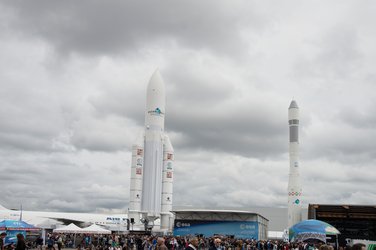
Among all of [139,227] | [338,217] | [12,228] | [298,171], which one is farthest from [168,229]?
[12,228]

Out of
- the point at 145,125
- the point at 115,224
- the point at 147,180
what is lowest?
the point at 115,224

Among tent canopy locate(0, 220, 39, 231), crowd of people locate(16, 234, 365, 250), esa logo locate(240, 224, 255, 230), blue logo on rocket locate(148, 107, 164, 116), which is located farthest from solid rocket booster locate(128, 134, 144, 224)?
tent canopy locate(0, 220, 39, 231)

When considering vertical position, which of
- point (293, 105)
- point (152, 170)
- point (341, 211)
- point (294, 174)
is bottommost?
point (341, 211)

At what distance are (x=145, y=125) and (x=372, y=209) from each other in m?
25.6

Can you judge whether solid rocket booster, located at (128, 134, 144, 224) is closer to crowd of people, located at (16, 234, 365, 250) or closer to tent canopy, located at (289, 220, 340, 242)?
crowd of people, located at (16, 234, 365, 250)

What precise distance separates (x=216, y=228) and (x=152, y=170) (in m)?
9.46

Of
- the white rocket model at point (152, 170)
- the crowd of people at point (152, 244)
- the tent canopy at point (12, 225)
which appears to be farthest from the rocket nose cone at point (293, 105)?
the tent canopy at point (12, 225)

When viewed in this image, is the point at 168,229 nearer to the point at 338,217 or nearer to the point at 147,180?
the point at 147,180

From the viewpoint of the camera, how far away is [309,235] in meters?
19.2

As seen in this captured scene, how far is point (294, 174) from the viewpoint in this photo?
50.3 m

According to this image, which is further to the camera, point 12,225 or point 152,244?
point 152,244

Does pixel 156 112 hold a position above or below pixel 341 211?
above

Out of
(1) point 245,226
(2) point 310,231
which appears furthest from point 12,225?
(1) point 245,226

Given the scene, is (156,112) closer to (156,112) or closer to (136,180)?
(156,112)
